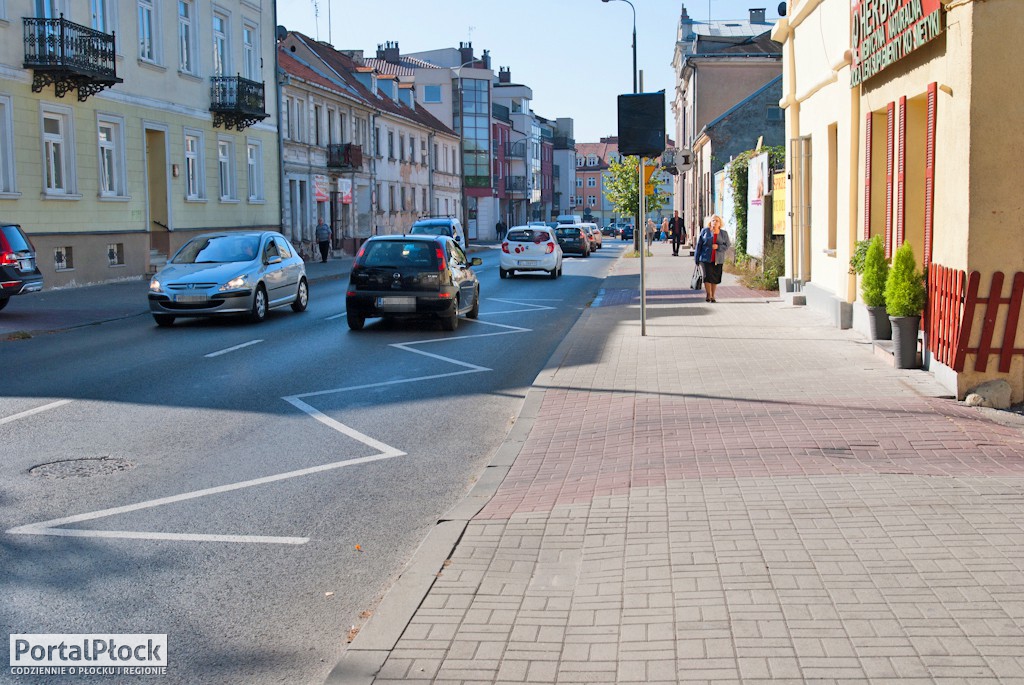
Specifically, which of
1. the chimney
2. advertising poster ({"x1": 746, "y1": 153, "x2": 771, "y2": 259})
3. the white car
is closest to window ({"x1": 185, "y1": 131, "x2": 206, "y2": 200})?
the white car

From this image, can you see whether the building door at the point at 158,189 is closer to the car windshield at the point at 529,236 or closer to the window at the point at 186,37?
the window at the point at 186,37

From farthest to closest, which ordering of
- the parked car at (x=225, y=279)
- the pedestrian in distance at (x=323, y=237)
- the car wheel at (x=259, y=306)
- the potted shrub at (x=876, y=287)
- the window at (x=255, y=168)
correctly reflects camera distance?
A: the pedestrian in distance at (x=323, y=237)
the window at (x=255, y=168)
the car wheel at (x=259, y=306)
the parked car at (x=225, y=279)
the potted shrub at (x=876, y=287)

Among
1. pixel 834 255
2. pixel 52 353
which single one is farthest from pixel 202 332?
pixel 834 255

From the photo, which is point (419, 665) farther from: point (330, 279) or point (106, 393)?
point (330, 279)

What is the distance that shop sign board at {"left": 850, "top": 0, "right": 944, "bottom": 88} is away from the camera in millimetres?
10812

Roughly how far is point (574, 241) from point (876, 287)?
40.5m

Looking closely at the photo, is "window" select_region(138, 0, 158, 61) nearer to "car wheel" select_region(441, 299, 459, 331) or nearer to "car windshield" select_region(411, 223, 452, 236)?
"car windshield" select_region(411, 223, 452, 236)

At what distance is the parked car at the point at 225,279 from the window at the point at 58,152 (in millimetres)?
9147

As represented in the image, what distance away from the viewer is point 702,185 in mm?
54125

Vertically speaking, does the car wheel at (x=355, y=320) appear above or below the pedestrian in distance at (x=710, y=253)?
below

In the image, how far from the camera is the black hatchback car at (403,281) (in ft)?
56.1

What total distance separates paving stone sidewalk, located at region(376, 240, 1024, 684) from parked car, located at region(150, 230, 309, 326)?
888 cm

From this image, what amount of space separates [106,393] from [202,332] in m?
6.04

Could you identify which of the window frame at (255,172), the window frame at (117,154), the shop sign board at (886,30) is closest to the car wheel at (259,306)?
the shop sign board at (886,30)
